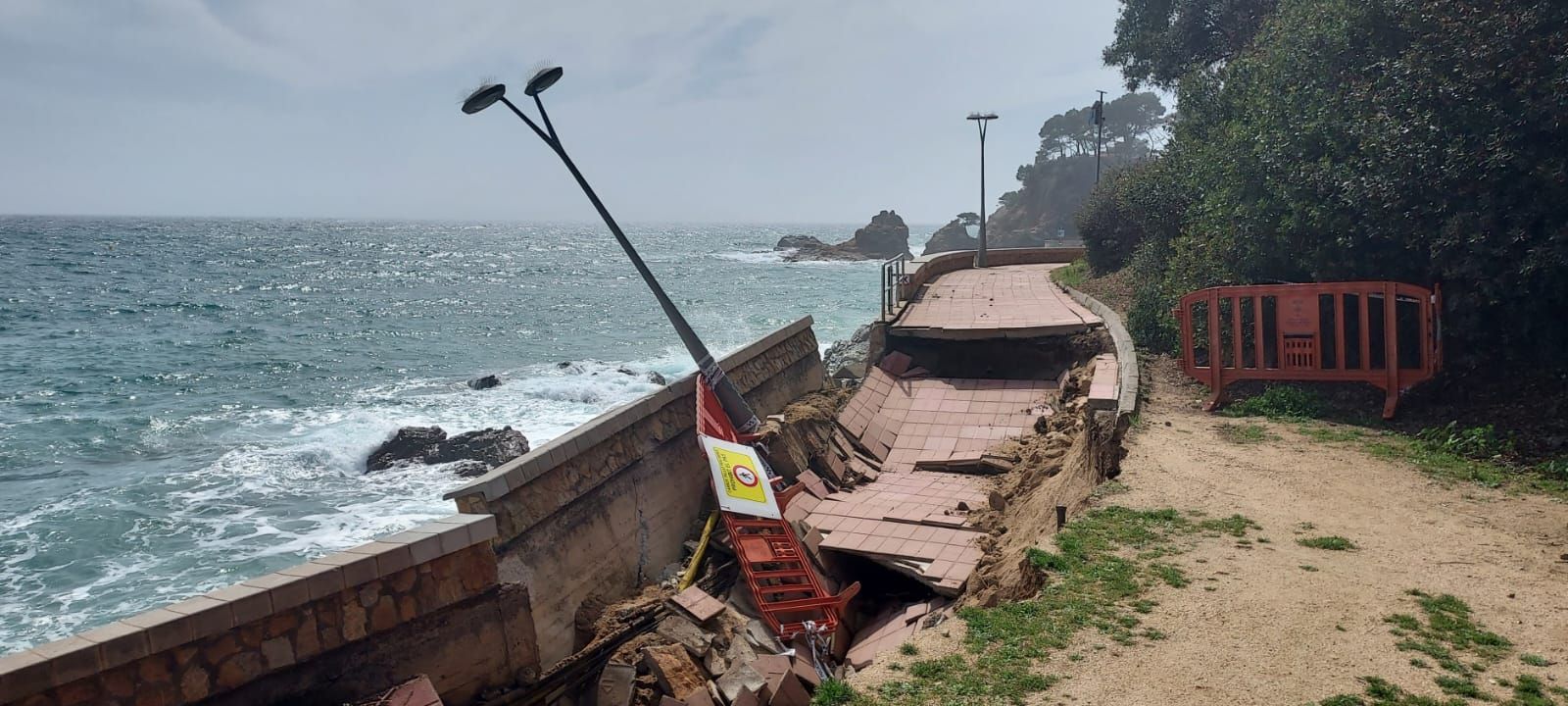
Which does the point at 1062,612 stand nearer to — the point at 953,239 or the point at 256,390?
the point at 256,390

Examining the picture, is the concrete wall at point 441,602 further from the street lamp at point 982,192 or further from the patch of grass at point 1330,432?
the street lamp at point 982,192

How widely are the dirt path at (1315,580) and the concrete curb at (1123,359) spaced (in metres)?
1.37

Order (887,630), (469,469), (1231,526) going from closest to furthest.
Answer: (1231,526), (887,630), (469,469)

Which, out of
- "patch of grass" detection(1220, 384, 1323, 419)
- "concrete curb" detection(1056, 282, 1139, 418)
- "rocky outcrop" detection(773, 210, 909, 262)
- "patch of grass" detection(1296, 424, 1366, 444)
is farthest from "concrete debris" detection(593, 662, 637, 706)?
"rocky outcrop" detection(773, 210, 909, 262)

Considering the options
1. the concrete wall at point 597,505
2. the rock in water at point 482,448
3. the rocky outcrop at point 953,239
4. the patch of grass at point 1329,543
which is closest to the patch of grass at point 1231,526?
the patch of grass at point 1329,543

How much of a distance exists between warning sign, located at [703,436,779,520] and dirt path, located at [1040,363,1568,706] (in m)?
3.53

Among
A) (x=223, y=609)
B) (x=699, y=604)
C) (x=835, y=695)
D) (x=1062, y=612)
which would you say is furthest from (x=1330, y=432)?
(x=223, y=609)

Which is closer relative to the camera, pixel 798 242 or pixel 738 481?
pixel 738 481

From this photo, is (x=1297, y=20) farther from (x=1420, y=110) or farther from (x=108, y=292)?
(x=108, y=292)

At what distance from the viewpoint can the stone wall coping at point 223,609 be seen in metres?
4.51

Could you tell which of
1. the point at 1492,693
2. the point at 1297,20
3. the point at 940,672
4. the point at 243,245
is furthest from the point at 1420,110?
the point at 243,245

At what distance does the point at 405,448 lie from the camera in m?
17.3

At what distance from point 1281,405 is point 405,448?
584 inches

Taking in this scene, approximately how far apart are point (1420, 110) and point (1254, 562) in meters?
6.24
